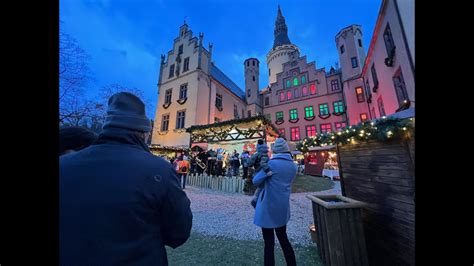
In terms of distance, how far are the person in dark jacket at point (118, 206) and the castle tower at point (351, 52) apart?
2349cm

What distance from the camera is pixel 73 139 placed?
1.74 metres

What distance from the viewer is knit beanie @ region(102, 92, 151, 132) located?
1.31 m

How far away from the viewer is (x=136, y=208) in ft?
Answer: 3.27

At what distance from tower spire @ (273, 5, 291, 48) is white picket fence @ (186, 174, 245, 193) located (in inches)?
1323

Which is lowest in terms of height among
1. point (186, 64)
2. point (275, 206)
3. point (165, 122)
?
point (275, 206)

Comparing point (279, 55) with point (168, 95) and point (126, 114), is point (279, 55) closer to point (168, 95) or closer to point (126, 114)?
point (168, 95)

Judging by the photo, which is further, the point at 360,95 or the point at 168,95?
the point at 168,95

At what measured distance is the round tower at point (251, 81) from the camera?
28.0 meters

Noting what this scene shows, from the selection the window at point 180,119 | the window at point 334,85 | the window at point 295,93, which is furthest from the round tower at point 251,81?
the window at point 180,119

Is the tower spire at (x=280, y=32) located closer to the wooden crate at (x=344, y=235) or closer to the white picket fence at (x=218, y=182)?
the white picket fence at (x=218, y=182)

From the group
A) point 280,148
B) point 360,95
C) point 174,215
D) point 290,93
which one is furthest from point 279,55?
point 174,215

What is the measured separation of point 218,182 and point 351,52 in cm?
2059

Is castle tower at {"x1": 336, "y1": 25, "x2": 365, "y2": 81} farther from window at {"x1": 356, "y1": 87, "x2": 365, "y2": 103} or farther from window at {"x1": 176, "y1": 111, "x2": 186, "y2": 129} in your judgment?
window at {"x1": 176, "y1": 111, "x2": 186, "y2": 129}
